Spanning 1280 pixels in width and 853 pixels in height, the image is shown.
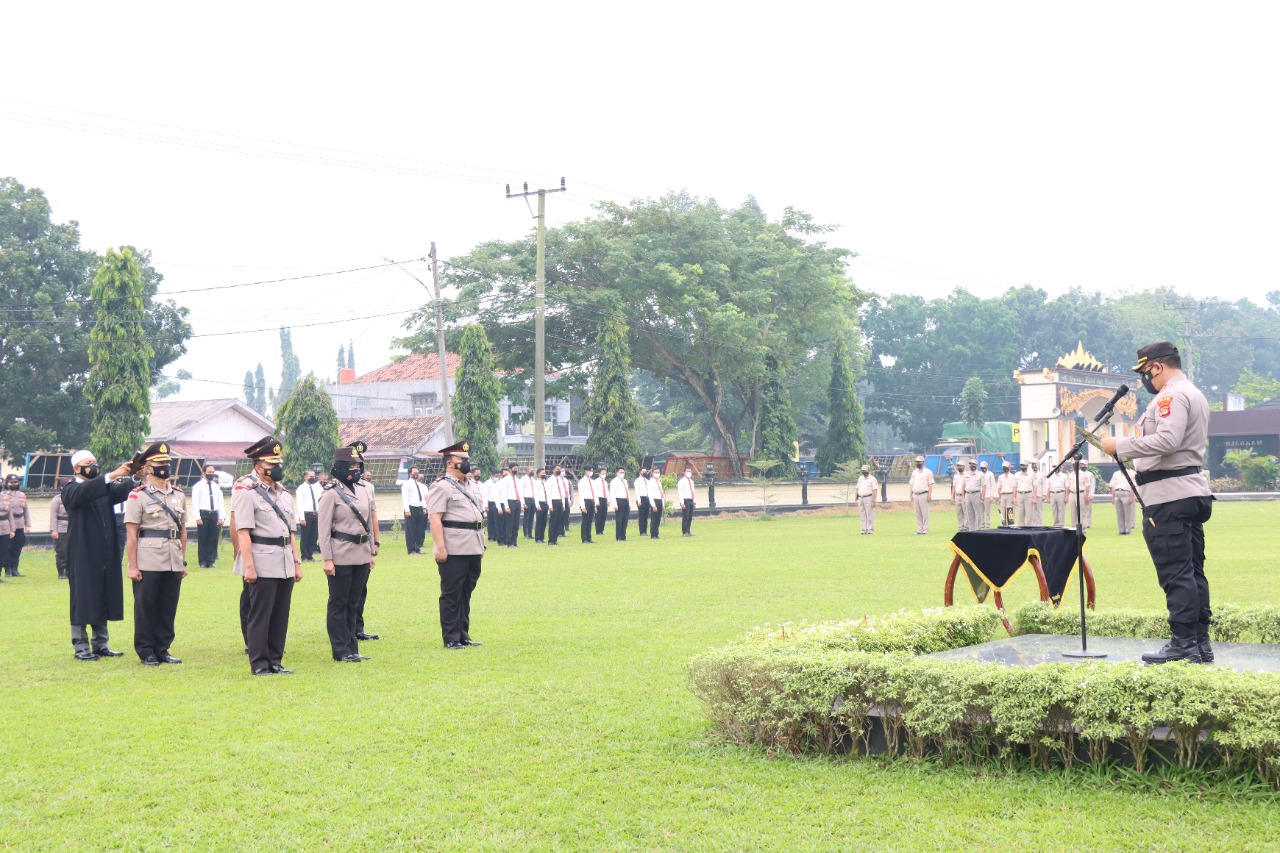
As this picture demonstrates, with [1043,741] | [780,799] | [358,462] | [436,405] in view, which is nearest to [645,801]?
[780,799]

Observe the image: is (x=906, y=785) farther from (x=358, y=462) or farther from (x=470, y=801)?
(x=358, y=462)

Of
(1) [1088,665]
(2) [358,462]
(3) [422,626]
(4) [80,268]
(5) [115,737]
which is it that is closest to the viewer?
(1) [1088,665]

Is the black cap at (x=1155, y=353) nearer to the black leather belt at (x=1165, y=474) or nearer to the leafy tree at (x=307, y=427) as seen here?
the black leather belt at (x=1165, y=474)

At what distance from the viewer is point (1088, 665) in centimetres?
521

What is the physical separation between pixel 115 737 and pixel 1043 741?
4.85m

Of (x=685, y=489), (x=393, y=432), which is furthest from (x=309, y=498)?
(x=393, y=432)

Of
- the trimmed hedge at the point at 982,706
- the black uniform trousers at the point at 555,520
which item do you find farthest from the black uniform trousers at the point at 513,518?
the trimmed hedge at the point at 982,706

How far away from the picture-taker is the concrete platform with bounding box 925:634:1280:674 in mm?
6121

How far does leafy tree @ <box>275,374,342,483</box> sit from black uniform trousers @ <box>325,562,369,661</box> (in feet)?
80.9

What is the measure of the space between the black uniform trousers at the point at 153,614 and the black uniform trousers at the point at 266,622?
934mm

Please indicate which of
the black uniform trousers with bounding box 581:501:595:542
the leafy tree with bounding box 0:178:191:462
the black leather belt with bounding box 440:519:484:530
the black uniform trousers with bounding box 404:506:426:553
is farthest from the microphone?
the leafy tree with bounding box 0:178:191:462

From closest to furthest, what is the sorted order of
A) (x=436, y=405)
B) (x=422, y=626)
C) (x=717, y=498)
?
(x=422, y=626) < (x=717, y=498) < (x=436, y=405)

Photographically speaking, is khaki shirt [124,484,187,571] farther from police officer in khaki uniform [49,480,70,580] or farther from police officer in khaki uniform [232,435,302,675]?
police officer in khaki uniform [49,480,70,580]

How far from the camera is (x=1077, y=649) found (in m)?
6.88
